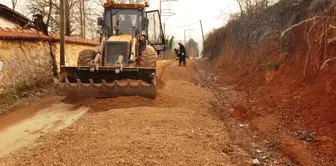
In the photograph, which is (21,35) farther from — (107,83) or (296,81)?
(296,81)

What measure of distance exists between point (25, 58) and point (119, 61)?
3982 mm

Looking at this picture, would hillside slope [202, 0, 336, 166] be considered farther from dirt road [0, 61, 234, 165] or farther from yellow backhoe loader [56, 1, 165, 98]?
yellow backhoe loader [56, 1, 165, 98]

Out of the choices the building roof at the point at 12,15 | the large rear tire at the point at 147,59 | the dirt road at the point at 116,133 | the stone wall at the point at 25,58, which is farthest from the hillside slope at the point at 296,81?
the building roof at the point at 12,15

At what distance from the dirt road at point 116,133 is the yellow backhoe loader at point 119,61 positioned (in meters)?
0.32

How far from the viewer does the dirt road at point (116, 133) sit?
512cm

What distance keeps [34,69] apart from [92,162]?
27.8ft

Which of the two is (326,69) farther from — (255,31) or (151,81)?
(255,31)

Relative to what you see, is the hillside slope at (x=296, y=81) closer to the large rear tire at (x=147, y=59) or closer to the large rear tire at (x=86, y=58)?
the large rear tire at (x=147, y=59)

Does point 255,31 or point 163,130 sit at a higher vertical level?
point 255,31

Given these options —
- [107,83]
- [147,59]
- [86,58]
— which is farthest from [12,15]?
[107,83]

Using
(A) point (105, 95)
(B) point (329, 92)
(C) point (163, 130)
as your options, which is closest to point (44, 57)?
(A) point (105, 95)

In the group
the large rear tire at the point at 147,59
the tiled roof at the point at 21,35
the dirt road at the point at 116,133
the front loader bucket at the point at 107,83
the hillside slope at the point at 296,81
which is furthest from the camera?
the tiled roof at the point at 21,35

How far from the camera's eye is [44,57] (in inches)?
517

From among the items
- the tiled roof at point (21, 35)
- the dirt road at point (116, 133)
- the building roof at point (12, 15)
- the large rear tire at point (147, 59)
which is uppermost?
the building roof at point (12, 15)
